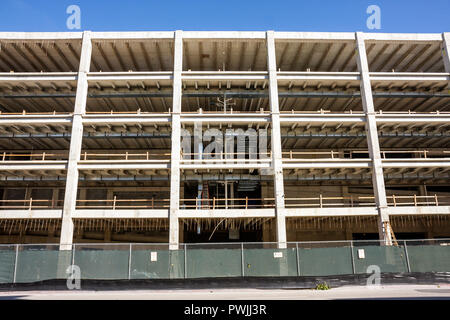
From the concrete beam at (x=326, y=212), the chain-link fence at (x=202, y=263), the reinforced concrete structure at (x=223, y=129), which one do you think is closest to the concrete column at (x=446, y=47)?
the reinforced concrete structure at (x=223, y=129)

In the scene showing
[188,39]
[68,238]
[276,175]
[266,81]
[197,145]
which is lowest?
[68,238]

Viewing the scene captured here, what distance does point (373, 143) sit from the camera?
24.0 metres

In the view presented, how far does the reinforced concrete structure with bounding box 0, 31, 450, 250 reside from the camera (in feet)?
77.6

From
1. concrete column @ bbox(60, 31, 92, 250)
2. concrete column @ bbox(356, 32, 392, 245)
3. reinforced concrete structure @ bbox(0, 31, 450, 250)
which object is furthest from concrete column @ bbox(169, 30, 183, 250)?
concrete column @ bbox(356, 32, 392, 245)

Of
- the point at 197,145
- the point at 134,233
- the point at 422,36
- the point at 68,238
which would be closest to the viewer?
the point at 68,238

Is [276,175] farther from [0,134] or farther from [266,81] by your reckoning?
[0,134]

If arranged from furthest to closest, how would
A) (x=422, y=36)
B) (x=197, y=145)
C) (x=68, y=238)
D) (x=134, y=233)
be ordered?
(x=134, y=233), (x=197, y=145), (x=422, y=36), (x=68, y=238)

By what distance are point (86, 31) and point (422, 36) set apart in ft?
88.4

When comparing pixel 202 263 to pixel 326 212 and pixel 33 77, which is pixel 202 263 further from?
pixel 33 77

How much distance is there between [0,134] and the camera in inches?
1058

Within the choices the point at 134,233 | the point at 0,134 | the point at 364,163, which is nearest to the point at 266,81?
the point at 364,163

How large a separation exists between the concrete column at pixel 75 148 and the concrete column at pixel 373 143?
2117 centimetres

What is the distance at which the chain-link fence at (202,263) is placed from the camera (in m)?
17.2

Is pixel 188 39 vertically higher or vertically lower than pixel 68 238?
higher
